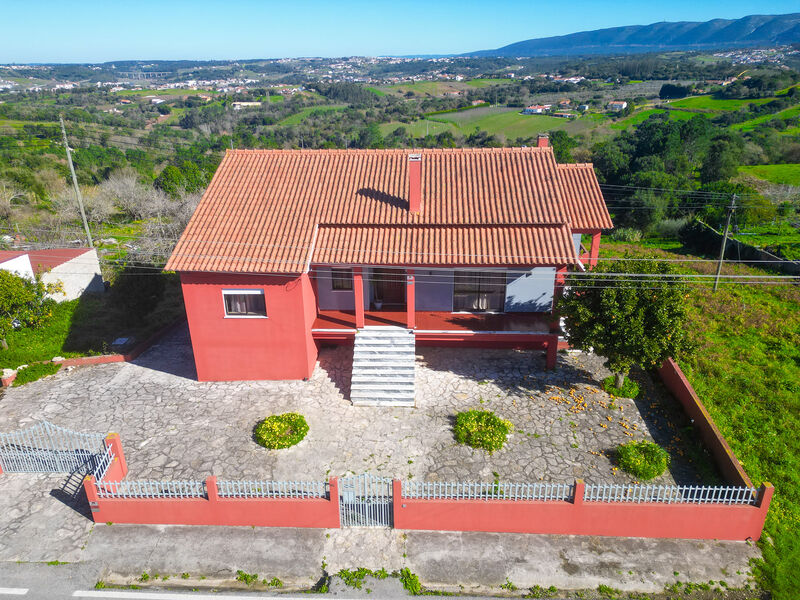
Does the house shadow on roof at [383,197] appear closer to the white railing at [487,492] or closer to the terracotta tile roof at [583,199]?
the terracotta tile roof at [583,199]

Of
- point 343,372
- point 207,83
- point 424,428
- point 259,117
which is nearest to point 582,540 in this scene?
point 424,428

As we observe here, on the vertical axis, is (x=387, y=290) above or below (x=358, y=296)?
below

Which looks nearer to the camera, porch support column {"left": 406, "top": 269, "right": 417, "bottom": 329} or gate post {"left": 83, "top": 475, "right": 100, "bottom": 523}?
gate post {"left": 83, "top": 475, "right": 100, "bottom": 523}

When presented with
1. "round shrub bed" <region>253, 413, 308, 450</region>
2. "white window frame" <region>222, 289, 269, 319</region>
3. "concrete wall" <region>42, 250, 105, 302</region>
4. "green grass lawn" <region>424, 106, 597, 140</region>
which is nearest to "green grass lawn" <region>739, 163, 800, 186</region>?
"green grass lawn" <region>424, 106, 597, 140</region>

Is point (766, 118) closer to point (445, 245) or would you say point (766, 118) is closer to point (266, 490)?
point (445, 245)

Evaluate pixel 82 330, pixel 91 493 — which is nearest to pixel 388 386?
pixel 91 493

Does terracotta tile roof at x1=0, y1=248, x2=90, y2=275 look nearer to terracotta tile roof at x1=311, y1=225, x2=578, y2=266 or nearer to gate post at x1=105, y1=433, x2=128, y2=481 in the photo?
gate post at x1=105, y1=433, x2=128, y2=481

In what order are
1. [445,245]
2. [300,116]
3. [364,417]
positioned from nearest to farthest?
[364,417]
[445,245]
[300,116]
